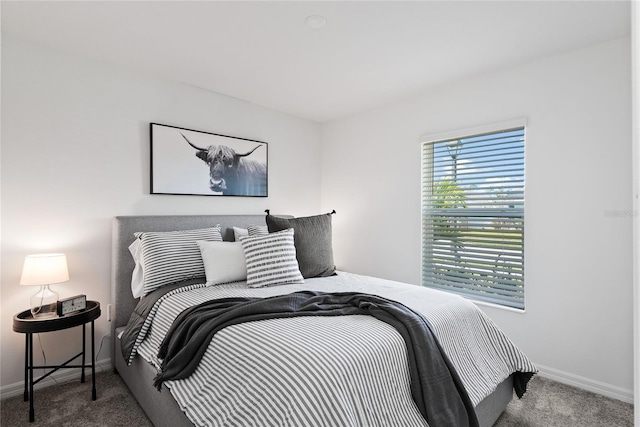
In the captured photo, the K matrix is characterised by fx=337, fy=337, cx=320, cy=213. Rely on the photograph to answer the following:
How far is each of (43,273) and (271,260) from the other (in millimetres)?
1474

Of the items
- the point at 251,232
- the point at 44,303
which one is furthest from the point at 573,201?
the point at 44,303

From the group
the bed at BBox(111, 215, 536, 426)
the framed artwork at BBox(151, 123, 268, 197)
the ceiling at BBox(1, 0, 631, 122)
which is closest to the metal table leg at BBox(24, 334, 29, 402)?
the bed at BBox(111, 215, 536, 426)

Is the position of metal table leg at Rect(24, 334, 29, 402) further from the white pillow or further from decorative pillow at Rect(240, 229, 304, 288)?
decorative pillow at Rect(240, 229, 304, 288)

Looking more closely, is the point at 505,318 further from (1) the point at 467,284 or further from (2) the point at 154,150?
(2) the point at 154,150

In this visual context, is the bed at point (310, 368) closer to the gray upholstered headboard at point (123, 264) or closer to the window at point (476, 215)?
the gray upholstered headboard at point (123, 264)

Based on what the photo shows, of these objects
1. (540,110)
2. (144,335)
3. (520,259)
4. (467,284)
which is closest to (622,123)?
(540,110)

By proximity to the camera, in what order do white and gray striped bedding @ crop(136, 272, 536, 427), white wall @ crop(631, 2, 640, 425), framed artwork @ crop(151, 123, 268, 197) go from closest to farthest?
white wall @ crop(631, 2, 640, 425), white and gray striped bedding @ crop(136, 272, 536, 427), framed artwork @ crop(151, 123, 268, 197)

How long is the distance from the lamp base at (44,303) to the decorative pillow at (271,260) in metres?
1.29

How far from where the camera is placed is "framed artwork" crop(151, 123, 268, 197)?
3008 millimetres

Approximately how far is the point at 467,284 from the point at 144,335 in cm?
268

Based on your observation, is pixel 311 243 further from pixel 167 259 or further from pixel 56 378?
pixel 56 378

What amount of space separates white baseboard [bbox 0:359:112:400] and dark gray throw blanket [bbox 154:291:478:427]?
4.08ft

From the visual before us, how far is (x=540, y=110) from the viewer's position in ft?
8.79

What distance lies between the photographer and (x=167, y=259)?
2.51 metres
